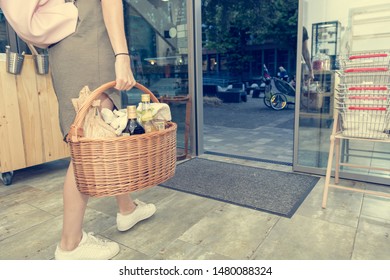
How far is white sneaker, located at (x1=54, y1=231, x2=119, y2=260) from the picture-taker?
1.41m

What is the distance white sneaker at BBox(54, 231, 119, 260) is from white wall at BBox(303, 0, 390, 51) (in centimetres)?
217

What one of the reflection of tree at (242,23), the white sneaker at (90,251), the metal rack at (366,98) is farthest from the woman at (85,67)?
the reflection of tree at (242,23)

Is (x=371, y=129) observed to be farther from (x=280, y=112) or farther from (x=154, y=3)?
(x=280, y=112)

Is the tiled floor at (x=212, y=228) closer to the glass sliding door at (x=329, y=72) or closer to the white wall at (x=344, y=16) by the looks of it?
the glass sliding door at (x=329, y=72)

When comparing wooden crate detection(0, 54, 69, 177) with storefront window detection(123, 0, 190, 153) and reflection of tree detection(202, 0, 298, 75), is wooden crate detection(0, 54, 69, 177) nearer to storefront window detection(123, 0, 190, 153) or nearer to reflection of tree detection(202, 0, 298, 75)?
storefront window detection(123, 0, 190, 153)

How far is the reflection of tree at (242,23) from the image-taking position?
10562 millimetres

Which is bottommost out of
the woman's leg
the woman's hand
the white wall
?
the woman's leg

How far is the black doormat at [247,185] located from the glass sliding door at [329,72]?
0.29 meters

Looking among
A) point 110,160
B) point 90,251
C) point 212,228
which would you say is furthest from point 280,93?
point 110,160

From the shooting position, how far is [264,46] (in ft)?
76.5

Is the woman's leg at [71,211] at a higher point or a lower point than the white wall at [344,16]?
lower

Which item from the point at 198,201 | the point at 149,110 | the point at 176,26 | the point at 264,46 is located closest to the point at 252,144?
the point at 176,26

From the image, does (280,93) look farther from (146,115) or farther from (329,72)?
(146,115)

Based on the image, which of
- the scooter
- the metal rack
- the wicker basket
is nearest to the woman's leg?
the wicker basket
